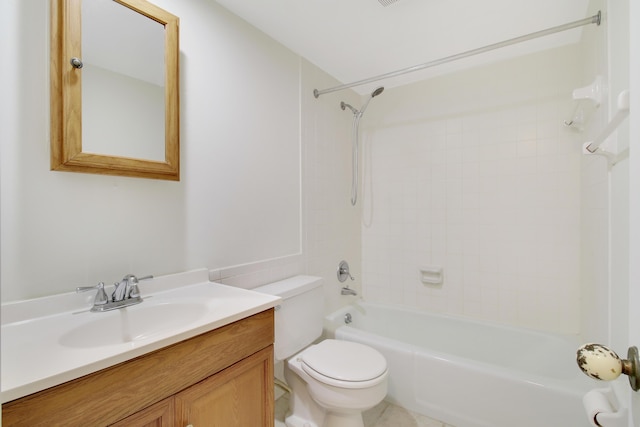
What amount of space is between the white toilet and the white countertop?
41 cm

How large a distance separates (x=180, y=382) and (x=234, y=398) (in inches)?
9.4

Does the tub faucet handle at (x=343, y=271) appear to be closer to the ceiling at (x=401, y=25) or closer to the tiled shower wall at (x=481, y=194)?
the tiled shower wall at (x=481, y=194)

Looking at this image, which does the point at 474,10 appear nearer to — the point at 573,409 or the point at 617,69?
the point at 617,69

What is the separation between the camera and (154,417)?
76 centimetres

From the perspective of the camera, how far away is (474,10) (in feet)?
4.99

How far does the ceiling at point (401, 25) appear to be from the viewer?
148cm

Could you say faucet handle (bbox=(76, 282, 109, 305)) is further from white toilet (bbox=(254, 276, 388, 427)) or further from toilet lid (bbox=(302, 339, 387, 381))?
toilet lid (bbox=(302, 339, 387, 381))

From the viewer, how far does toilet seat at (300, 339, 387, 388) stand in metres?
1.31

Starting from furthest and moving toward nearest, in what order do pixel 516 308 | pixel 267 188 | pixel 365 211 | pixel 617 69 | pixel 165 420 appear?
pixel 365 211
pixel 516 308
pixel 267 188
pixel 617 69
pixel 165 420

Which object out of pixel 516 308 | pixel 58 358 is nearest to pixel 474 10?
pixel 516 308

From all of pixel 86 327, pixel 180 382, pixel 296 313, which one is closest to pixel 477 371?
pixel 296 313

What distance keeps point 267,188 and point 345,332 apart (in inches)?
42.7

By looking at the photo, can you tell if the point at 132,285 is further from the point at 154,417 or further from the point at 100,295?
the point at 154,417

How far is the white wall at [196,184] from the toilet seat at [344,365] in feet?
1.63
